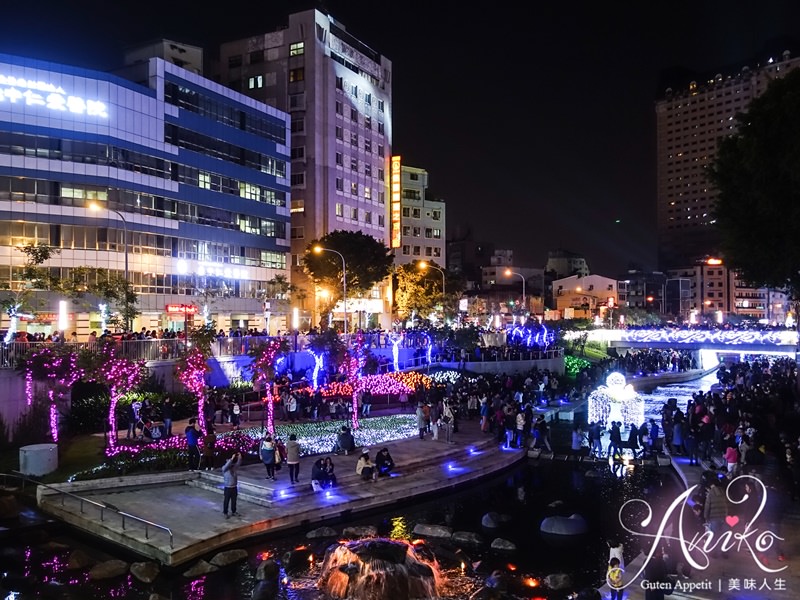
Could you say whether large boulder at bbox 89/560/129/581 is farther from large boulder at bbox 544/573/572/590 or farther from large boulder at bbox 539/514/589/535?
large boulder at bbox 539/514/589/535

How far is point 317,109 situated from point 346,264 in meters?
20.9

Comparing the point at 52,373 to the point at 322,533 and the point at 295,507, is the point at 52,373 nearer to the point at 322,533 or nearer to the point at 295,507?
the point at 295,507

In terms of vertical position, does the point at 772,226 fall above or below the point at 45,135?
below

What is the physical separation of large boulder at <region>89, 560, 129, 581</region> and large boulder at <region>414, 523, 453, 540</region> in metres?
7.79

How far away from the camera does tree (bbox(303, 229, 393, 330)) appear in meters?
64.6

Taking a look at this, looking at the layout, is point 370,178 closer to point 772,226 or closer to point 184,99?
point 184,99

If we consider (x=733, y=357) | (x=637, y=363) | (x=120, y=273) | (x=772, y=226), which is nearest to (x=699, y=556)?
(x=772, y=226)

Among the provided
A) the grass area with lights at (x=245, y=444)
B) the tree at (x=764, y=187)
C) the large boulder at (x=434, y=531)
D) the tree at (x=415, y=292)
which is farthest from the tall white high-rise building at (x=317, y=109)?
the large boulder at (x=434, y=531)

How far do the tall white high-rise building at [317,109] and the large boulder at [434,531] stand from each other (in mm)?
54077

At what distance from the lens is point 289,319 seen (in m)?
68.8

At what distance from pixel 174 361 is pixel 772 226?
2899 centimetres

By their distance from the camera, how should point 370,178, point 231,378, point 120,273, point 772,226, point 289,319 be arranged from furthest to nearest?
1. point 370,178
2. point 289,319
3. point 120,273
4. point 231,378
5. point 772,226

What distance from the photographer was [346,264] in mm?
64312

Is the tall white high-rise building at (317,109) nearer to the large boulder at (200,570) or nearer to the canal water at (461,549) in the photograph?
the canal water at (461,549)
